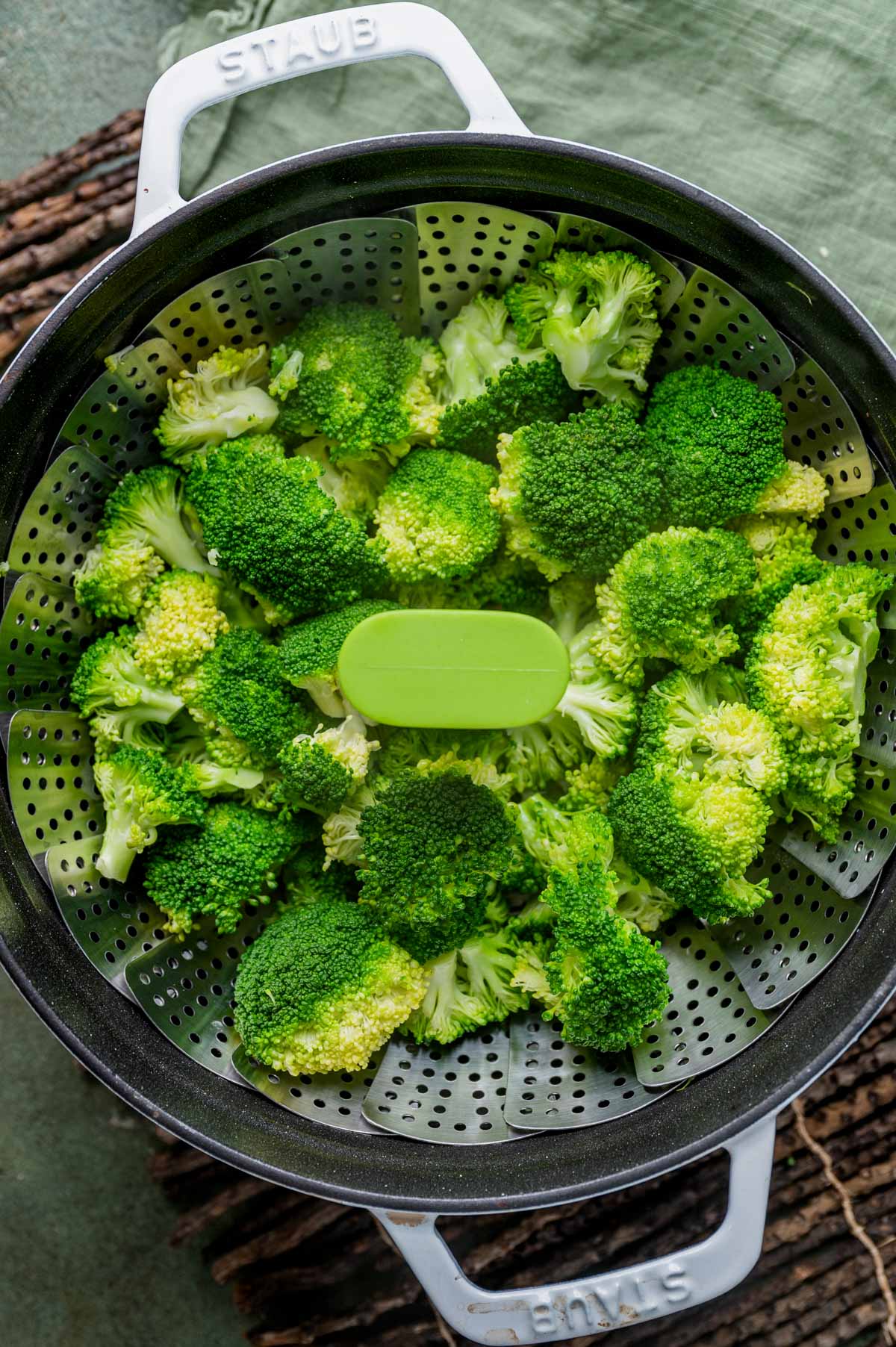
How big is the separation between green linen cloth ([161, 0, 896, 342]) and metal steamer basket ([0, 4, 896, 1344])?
300 millimetres

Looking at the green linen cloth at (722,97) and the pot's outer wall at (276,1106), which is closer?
the pot's outer wall at (276,1106)

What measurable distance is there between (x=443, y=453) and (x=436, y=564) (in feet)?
0.59

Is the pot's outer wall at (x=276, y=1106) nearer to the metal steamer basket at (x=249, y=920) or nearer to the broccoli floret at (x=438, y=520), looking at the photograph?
the metal steamer basket at (x=249, y=920)

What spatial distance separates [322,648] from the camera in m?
1.57

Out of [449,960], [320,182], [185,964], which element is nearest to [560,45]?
[320,182]

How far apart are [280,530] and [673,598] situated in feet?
1.88

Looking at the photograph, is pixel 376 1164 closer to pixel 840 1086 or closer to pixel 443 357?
pixel 840 1086

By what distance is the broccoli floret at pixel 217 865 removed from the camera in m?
1.58

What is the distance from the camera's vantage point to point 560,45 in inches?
67.6

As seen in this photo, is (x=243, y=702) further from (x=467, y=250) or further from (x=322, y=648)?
(x=467, y=250)

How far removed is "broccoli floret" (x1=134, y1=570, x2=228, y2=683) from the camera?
158 centimetres

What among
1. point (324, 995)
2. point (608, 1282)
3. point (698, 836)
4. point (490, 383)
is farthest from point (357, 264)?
point (608, 1282)

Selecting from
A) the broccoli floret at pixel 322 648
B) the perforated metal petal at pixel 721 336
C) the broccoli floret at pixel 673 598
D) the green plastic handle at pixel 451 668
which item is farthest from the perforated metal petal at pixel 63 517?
the perforated metal petal at pixel 721 336

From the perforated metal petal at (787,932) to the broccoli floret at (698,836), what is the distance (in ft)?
0.30
